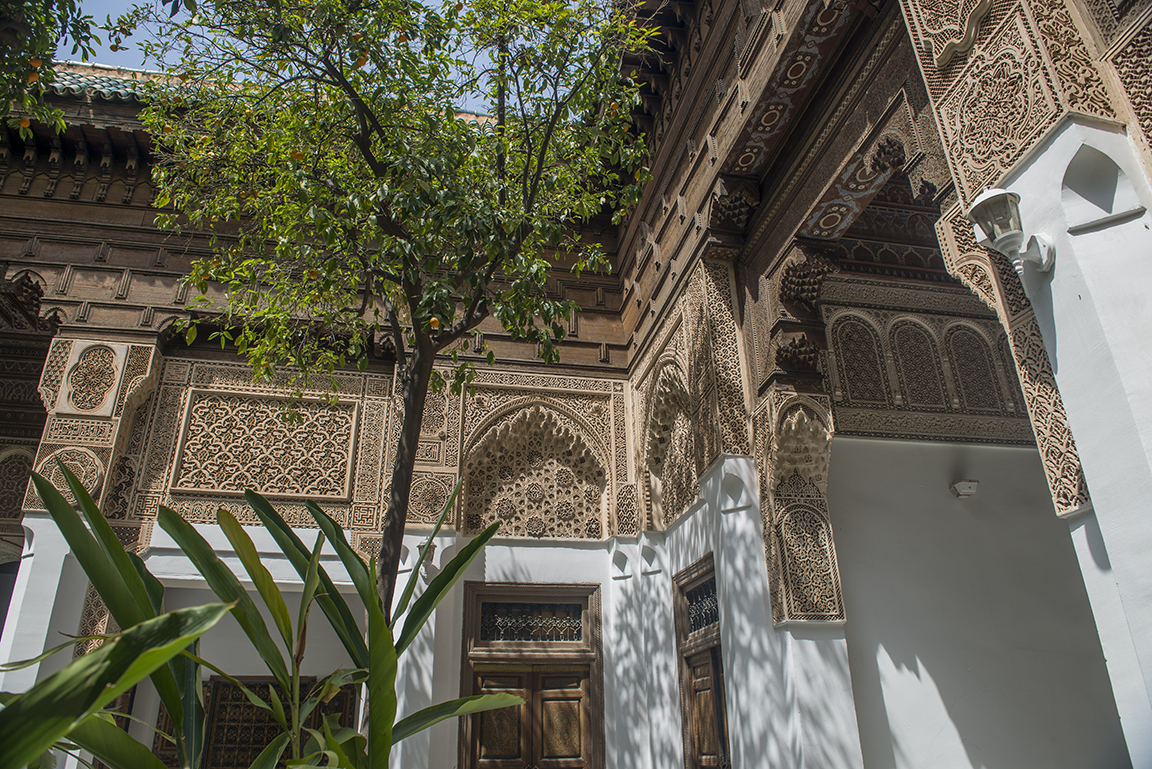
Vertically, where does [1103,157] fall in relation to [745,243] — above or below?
below

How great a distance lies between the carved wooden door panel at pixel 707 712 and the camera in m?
4.25

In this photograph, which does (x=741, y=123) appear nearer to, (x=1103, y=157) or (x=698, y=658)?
(x=1103, y=157)

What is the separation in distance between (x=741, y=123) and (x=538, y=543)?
10.4 ft

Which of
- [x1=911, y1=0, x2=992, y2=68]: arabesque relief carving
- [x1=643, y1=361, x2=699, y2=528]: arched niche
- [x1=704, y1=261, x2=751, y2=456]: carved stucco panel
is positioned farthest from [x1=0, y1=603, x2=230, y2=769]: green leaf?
[x1=643, y1=361, x2=699, y2=528]: arched niche

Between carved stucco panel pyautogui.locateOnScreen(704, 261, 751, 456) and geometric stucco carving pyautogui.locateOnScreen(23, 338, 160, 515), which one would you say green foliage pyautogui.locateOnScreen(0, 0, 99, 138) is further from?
carved stucco panel pyautogui.locateOnScreen(704, 261, 751, 456)

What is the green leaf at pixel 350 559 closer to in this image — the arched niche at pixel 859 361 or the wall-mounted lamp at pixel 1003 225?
the wall-mounted lamp at pixel 1003 225

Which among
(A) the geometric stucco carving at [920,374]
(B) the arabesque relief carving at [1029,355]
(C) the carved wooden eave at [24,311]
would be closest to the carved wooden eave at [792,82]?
(A) the geometric stucco carving at [920,374]

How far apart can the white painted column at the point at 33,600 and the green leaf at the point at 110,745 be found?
14.0 ft

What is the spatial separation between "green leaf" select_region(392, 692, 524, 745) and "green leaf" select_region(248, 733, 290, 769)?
183 mm

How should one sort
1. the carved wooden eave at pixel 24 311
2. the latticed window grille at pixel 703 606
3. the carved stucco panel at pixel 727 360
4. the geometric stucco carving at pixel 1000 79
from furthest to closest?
the carved wooden eave at pixel 24 311
the latticed window grille at pixel 703 606
the carved stucco panel at pixel 727 360
the geometric stucco carving at pixel 1000 79

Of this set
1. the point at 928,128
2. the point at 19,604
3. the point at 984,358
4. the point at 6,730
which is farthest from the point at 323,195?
the point at 984,358

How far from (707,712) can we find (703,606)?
0.59 m

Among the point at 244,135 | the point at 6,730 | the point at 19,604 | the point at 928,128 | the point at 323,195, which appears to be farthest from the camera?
the point at 19,604

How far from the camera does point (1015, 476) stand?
16.0 feet
